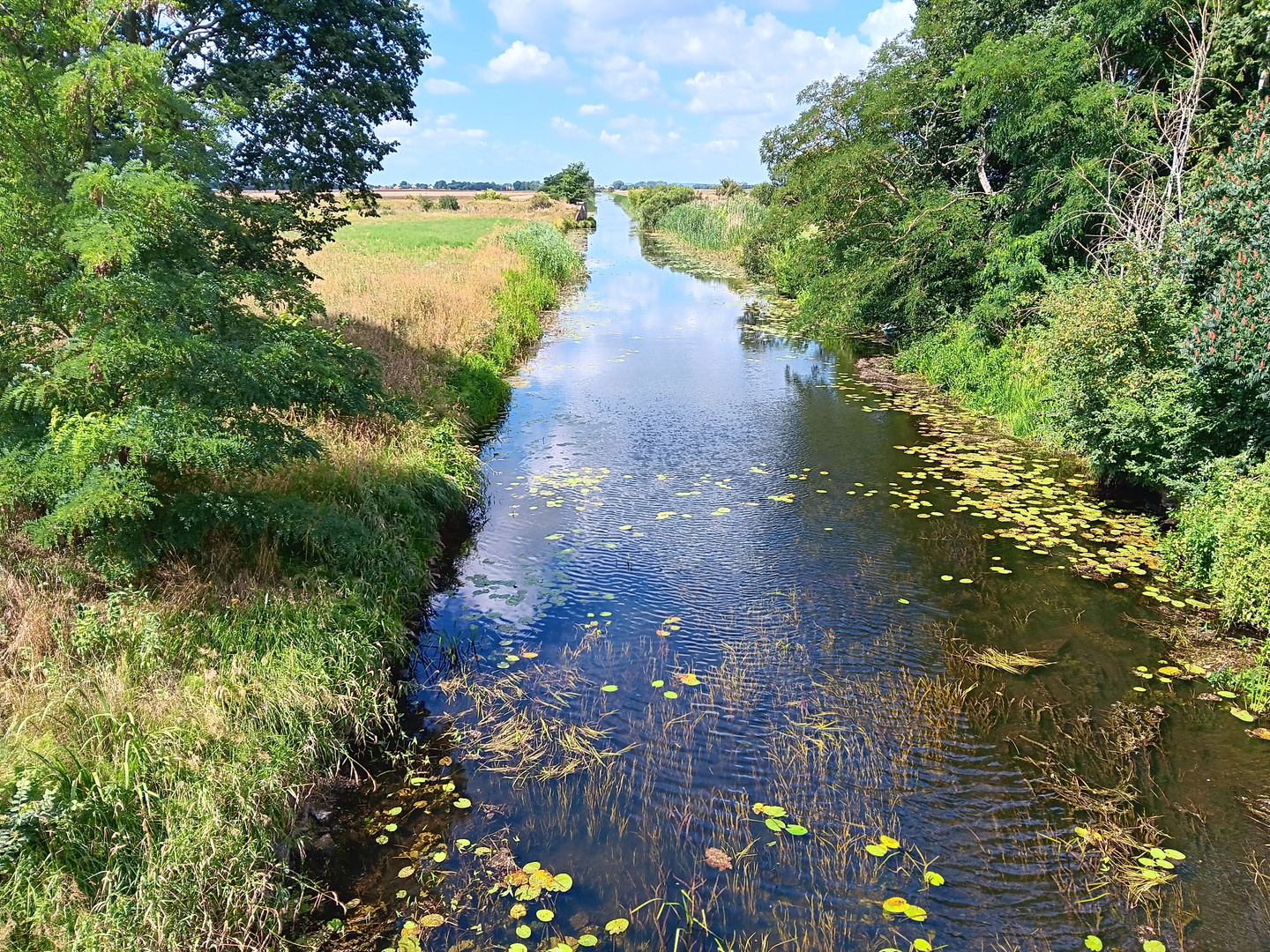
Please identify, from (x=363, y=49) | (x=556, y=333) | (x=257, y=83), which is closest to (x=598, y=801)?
(x=257, y=83)

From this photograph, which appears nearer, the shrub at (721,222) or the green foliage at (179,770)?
the green foliage at (179,770)

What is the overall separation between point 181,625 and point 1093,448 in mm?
9536

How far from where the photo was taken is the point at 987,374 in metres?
13.7

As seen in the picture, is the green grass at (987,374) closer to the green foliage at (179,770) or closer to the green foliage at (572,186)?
the green foliage at (179,770)

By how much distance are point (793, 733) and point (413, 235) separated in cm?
3710

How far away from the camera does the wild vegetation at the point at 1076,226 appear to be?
23.6 ft

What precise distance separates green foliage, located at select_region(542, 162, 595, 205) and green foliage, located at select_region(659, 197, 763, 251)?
40.5m

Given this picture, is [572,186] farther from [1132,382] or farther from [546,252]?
[1132,382]

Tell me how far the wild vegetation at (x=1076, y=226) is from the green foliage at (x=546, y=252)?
11392 millimetres

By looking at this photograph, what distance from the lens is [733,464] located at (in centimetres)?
1123

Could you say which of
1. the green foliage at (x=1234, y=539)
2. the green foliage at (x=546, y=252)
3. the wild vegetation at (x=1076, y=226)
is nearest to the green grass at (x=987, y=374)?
the wild vegetation at (x=1076, y=226)

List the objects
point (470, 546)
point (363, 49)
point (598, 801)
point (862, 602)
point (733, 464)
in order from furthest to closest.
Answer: point (733, 464) < point (363, 49) < point (470, 546) < point (862, 602) < point (598, 801)

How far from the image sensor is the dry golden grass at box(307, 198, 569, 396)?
12.6m

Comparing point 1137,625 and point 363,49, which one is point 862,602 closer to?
point 1137,625
